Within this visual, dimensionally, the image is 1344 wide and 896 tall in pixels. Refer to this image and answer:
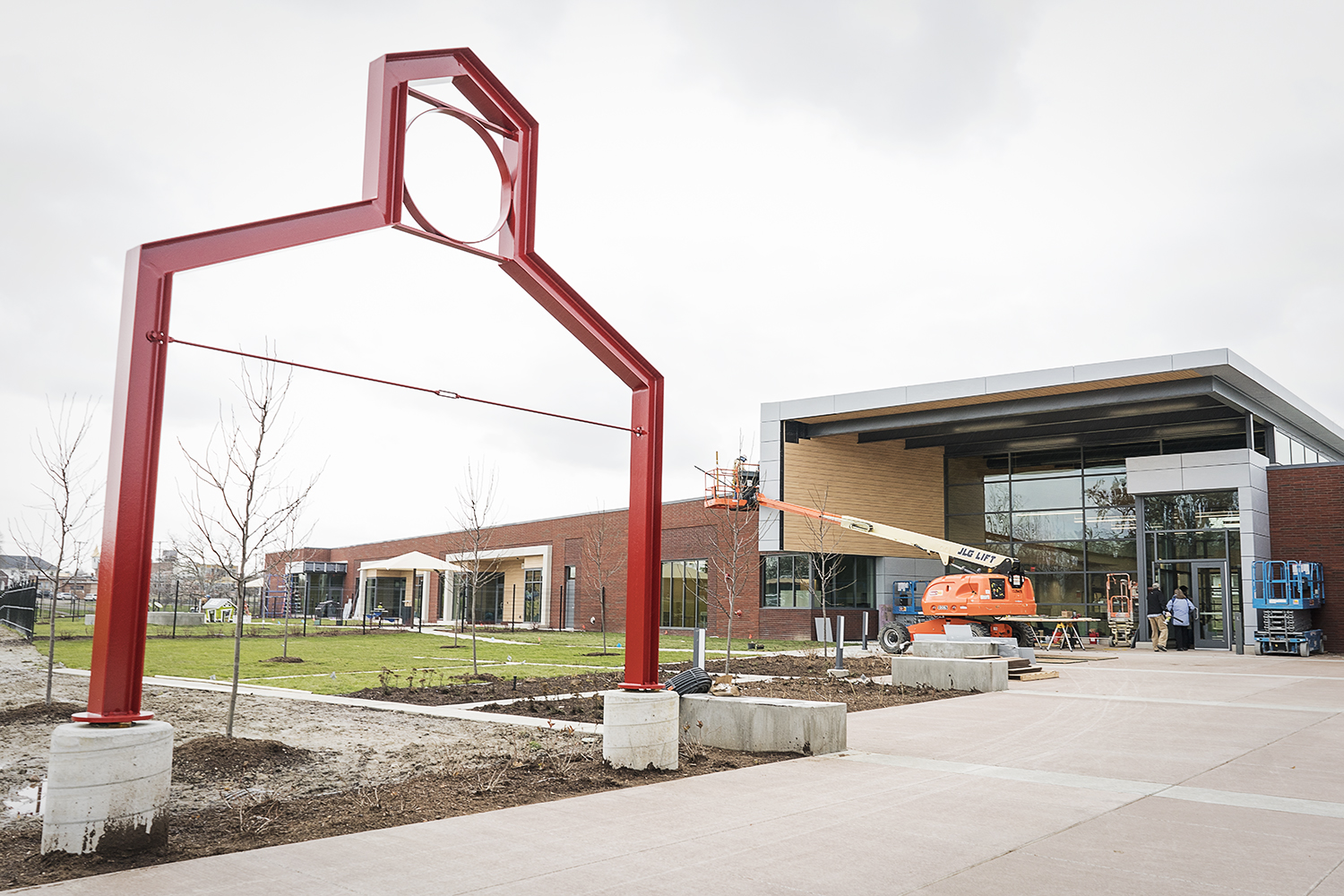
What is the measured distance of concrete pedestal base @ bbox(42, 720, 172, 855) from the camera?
16.9 ft

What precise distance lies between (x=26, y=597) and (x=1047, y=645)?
31219mm

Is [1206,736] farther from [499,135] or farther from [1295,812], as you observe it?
[499,135]

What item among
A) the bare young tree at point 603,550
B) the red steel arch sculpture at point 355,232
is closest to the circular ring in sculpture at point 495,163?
the red steel arch sculpture at point 355,232

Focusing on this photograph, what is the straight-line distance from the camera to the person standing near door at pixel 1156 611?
29.8m

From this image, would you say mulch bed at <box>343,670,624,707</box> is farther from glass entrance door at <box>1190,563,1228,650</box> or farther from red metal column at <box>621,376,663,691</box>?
glass entrance door at <box>1190,563,1228,650</box>

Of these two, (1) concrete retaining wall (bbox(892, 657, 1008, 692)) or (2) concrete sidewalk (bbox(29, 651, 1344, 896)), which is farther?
(1) concrete retaining wall (bbox(892, 657, 1008, 692))

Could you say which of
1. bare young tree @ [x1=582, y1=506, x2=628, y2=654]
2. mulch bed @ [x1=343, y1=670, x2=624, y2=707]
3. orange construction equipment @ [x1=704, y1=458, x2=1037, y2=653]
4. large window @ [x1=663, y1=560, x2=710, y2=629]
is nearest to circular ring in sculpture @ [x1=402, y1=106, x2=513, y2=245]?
mulch bed @ [x1=343, y1=670, x2=624, y2=707]

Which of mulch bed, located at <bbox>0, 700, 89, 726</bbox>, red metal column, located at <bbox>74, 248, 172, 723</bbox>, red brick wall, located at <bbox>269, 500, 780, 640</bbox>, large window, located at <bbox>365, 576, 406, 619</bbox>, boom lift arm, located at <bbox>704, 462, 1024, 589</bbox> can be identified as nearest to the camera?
red metal column, located at <bbox>74, 248, 172, 723</bbox>

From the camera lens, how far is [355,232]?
6.70m

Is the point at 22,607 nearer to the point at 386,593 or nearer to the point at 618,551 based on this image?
the point at 618,551

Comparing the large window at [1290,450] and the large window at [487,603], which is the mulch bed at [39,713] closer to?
the large window at [1290,450]

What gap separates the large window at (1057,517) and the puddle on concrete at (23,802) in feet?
105

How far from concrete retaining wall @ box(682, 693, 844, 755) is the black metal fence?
2135 cm

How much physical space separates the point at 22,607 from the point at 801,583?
24655 millimetres
